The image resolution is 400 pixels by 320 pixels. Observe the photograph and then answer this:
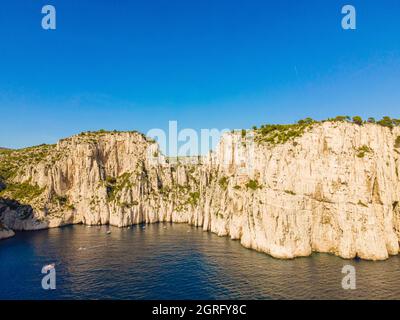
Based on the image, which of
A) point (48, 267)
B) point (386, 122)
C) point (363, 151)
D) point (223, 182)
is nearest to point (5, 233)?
point (48, 267)

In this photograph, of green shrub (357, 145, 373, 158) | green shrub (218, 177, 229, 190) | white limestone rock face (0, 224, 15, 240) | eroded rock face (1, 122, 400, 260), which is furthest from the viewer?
green shrub (218, 177, 229, 190)

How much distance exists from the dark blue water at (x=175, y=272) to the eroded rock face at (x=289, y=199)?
6.89m

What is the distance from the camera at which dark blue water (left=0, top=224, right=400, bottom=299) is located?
184ft

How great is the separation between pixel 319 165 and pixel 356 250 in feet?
86.8

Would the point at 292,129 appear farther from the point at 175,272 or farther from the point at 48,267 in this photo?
the point at 48,267

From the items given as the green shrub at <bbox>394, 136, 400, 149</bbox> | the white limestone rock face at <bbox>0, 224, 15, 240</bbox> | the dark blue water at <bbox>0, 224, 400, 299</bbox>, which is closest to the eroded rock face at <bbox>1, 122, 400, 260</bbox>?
the green shrub at <bbox>394, 136, 400, 149</bbox>

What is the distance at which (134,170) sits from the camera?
525ft

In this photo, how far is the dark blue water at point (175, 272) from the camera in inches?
2205

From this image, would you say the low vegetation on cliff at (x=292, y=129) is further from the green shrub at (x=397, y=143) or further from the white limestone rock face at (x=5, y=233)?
the white limestone rock face at (x=5, y=233)

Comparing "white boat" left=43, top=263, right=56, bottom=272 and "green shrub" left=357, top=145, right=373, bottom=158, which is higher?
"green shrub" left=357, top=145, right=373, bottom=158

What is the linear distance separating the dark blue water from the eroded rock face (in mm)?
6892

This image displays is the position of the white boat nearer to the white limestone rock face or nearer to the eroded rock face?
the white limestone rock face
